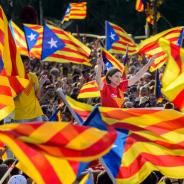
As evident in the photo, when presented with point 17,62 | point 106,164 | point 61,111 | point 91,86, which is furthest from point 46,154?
point 91,86

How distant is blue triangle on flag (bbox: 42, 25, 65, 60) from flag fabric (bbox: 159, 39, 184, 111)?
22.8 feet

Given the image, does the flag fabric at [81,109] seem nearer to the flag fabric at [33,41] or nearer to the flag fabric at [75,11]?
the flag fabric at [33,41]

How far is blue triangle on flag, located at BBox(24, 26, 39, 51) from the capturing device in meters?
15.7

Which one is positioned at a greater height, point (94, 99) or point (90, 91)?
point (90, 91)

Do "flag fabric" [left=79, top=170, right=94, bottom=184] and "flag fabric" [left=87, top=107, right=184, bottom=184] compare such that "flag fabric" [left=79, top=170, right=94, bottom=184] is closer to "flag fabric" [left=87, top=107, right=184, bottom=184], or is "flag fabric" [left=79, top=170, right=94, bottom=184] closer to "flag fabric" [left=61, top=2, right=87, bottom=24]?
"flag fabric" [left=87, top=107, right=184, bottom=184]

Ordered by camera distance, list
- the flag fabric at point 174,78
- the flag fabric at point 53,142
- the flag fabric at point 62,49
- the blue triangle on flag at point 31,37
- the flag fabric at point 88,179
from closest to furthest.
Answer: the flag fabric at point 53,142 < the flag fabric at point 88,179 < the flag fabric at point 174,78 < the flag fabric at point 62,49 < the blue triangle on flag at point 31,37

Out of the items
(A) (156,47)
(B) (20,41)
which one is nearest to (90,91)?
(A) (156,47)

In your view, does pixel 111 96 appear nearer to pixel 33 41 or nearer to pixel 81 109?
pixel 81 109

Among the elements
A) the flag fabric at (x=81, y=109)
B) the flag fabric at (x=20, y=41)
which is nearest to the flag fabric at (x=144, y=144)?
the flag fabric at (x=81, y=109)

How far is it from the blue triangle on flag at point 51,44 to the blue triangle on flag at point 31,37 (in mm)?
1008

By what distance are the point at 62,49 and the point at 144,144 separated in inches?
306

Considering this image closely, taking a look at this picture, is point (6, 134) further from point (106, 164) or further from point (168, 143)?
point (168, 143)

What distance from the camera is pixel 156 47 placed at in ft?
45.6

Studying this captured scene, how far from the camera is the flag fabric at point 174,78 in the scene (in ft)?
23.5
